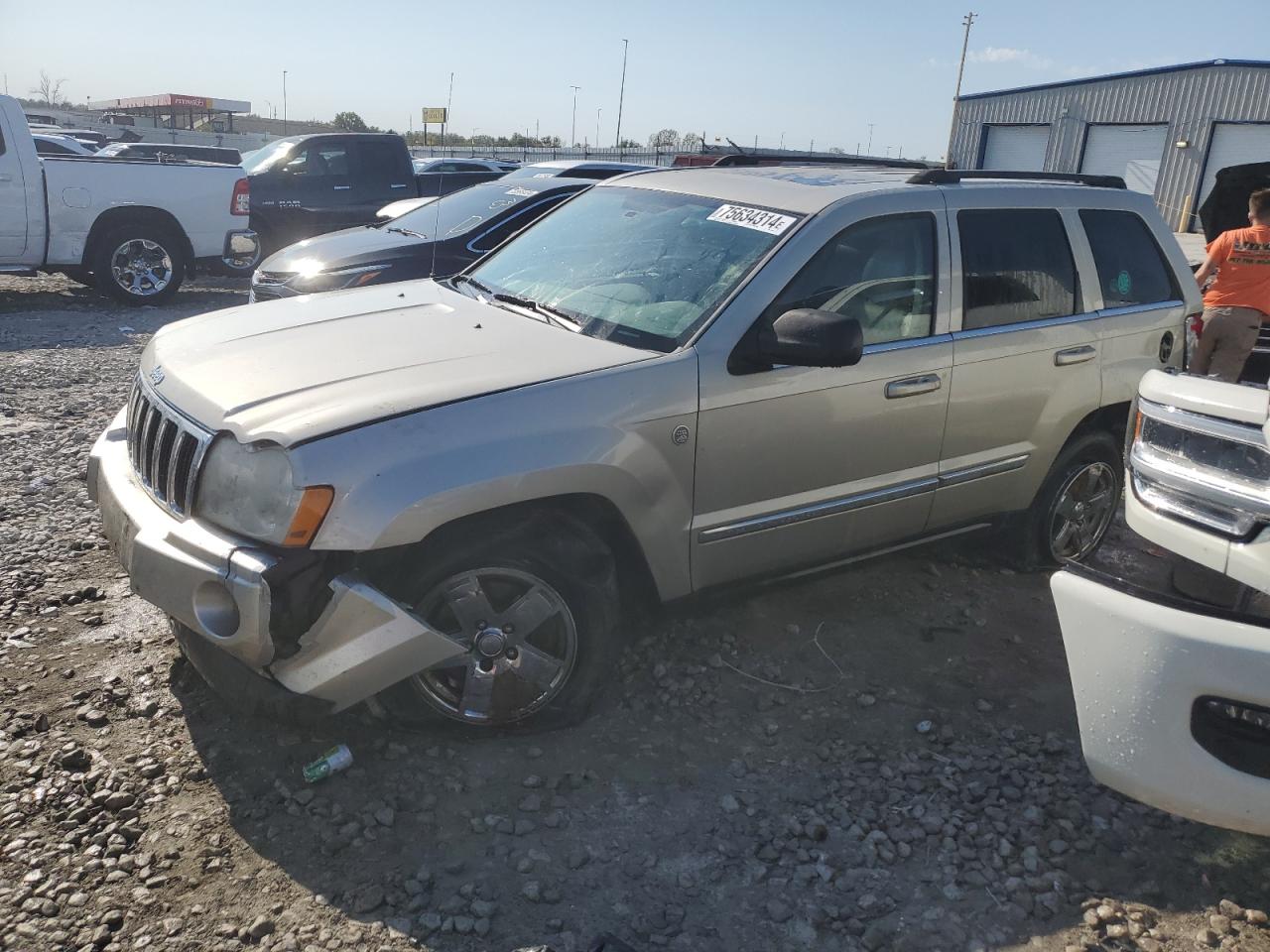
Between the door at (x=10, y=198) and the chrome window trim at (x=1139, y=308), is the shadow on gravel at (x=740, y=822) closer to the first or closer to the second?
the chrome window trim at (x=1139, y=308)

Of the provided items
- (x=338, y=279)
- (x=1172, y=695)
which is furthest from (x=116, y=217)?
(x=1172, y=695)

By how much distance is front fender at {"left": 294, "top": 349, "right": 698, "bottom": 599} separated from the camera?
2.69m

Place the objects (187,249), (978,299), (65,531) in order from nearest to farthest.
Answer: (978,299) < (65,531) < (187,249)

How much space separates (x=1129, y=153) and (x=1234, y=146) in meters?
3.43

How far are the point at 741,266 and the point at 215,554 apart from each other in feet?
6.40

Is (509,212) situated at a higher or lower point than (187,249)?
higher

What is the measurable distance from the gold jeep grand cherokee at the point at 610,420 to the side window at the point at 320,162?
31.7 feet

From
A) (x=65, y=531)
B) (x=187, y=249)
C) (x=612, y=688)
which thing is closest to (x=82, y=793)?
(x=612, y=688)

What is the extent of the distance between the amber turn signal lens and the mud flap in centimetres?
14

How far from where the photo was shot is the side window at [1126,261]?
4.51 meters

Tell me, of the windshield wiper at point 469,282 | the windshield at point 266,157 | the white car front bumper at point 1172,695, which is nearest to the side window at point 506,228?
the windshield wiper at point 469,282

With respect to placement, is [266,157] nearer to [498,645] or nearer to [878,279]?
[878,279]

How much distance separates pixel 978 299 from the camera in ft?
13.2

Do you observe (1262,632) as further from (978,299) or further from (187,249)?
(187,249)
